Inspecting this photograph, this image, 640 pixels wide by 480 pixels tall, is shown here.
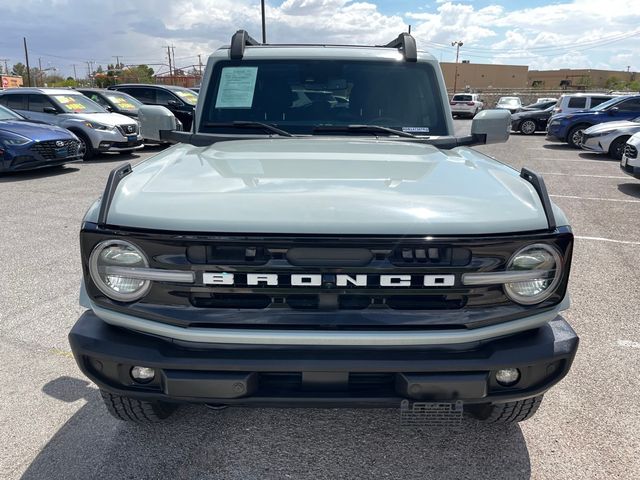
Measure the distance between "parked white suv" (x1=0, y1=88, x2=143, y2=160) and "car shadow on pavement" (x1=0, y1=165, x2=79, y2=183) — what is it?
100 centimetres

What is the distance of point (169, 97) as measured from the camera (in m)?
16.1

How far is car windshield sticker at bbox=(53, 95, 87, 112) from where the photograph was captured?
12.6 meters

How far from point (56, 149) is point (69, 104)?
2985mm

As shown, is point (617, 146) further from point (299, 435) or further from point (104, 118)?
point (299, 435)

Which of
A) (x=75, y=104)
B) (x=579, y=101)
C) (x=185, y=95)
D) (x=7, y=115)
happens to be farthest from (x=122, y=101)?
(x=579, y=101)

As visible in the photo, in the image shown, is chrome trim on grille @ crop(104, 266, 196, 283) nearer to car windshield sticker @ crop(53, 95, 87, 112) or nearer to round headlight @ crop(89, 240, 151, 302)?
round headlight @ crop(89, 240, 151, 302)

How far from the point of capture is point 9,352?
3445 millimetres

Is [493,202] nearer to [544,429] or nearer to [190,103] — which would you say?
[544,429]

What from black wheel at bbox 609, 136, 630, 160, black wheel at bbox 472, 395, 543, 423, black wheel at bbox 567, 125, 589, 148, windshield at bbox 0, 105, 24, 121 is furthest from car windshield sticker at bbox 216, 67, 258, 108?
black wheel at bbox 567, 125, 589, 148

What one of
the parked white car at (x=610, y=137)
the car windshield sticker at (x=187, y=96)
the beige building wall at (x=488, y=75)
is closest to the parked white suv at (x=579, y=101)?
the parked white car at (x=610, y=137)

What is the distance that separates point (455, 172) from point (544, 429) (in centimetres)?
144

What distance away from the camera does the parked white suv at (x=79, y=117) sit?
12234 millimetres

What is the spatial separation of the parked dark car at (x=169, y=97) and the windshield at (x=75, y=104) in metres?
2.80

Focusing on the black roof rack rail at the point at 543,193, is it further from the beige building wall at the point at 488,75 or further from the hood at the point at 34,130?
the beige building wall at the point at 488,75
